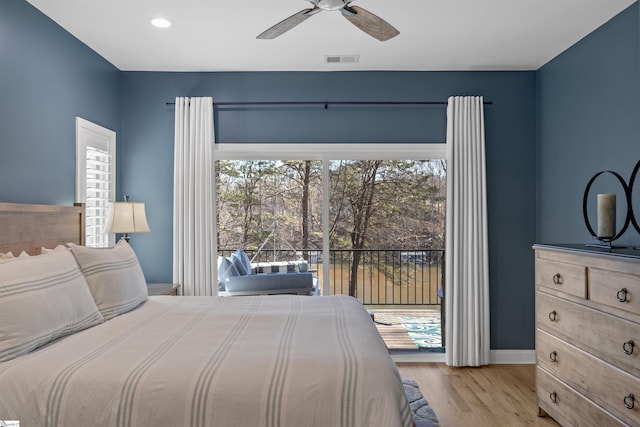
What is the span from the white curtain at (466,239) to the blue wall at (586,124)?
1.84ft

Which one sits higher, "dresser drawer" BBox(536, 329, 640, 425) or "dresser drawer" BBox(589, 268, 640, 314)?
"dresser drawer" BBox(589, 268, 640, 314)

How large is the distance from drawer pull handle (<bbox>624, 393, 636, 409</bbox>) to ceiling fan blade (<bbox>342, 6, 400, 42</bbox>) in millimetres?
2169

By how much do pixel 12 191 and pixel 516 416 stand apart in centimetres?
353

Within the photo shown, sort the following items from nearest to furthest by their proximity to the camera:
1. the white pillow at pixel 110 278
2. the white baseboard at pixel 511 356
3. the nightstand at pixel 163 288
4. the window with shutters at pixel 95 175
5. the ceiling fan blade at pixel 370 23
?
the ceiling fan blade at pixel 370 23, the white pillow at pixel 110 278, the window with shutters at pixel 95 175, the nightstand at pixel 163 288, the white baseboard at pixel 511 356

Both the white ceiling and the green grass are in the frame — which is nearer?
the white ceiling

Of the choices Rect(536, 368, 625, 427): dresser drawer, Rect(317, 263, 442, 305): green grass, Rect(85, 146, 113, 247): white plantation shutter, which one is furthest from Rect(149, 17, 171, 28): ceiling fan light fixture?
Rect(536, 368, 625, 427): dresser drawer

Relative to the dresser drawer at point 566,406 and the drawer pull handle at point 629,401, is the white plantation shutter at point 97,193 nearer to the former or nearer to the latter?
the dresser drawer at point 566,406

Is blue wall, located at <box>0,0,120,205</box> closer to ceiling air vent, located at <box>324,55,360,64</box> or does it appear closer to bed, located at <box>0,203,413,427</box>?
bed, located at <box>0,203,413,427</box>

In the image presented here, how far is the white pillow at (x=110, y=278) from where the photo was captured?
2.49 m

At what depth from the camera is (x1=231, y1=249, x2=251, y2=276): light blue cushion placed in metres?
4.32

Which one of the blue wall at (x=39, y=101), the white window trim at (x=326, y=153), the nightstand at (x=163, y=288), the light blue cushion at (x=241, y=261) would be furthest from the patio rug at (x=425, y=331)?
the blue wall at (x=39, y=101)

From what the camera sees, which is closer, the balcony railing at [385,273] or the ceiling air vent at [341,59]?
the ceiling air vent at [341,59]

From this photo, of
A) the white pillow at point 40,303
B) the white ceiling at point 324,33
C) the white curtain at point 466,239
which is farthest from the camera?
the white curtain at point 466,239

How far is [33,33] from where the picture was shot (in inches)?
115
